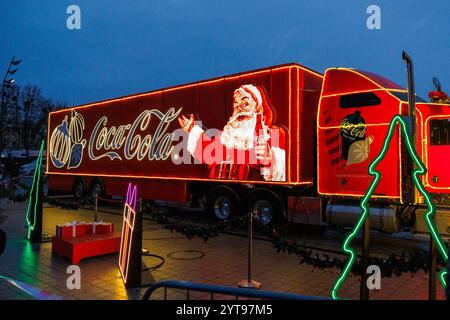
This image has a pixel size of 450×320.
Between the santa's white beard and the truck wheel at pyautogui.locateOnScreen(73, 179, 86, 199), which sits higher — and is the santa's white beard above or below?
above

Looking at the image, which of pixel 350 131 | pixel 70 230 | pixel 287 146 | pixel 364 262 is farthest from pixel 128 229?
pixel 350 131

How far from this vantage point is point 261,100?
34.4ft

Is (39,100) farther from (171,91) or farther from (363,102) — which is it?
(363,102)

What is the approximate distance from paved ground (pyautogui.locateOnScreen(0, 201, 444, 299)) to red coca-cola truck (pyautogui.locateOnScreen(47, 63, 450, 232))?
3.73ft

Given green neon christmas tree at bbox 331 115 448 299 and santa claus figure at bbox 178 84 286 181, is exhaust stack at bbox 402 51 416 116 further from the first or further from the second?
green neon christmas tree at bbox 331 115 448 299

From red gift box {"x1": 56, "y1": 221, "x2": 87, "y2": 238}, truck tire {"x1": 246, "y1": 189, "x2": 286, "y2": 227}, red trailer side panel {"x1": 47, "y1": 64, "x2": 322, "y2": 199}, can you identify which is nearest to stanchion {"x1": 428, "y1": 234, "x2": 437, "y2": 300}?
red trailer side panel {"x1": 47, "y1": 64, "x2": 322, "y2": 199}

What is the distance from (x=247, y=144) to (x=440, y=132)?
4.56 meters

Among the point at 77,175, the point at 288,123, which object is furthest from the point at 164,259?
the point at 77,175

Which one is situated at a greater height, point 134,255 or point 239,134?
point 239,134

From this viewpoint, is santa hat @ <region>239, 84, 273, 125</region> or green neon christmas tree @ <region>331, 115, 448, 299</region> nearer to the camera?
green neon christmas tree @ <region>331, 115, 448, 299</region>

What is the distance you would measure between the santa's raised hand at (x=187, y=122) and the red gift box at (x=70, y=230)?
4832 millimetres

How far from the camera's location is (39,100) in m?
54.3

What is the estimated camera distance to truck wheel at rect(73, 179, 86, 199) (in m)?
17.1

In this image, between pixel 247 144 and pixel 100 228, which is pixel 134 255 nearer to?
pixel 100 228
